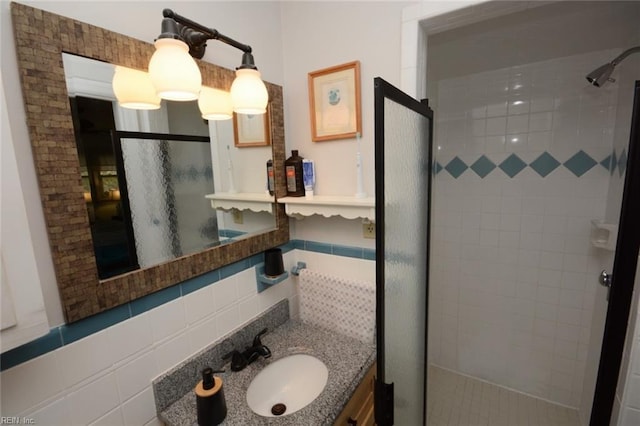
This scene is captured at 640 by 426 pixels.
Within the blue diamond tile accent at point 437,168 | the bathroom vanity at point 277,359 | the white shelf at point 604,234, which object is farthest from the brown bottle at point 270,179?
the white shelf at point 604,234

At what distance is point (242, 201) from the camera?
4.10 ft

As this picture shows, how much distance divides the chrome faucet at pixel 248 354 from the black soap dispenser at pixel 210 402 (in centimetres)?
23

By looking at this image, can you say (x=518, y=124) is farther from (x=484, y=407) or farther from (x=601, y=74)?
(x=484, y=407)

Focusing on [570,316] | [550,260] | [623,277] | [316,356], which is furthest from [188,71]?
[570,316]

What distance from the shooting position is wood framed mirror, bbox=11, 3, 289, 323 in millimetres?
646

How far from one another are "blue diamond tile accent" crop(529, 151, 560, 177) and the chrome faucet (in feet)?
6.09

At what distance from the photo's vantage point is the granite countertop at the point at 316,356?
0.91 meters

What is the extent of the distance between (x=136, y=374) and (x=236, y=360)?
35 cm

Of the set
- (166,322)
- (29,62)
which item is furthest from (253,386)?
(29,62)

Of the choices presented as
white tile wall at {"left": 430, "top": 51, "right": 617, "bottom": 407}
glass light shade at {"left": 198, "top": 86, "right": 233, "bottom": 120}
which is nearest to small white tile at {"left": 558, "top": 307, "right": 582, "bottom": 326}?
white tile wall at {"left": 430, "top": 51, "right": 617, "bottom": 407}

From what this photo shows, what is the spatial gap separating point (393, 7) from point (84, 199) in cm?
125

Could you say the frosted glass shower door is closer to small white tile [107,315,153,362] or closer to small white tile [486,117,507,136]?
small white tile [107,315,153,362]

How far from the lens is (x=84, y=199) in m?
0.74

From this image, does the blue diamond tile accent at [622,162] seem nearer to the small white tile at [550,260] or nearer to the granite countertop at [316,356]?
the small white tile at [550,260]
